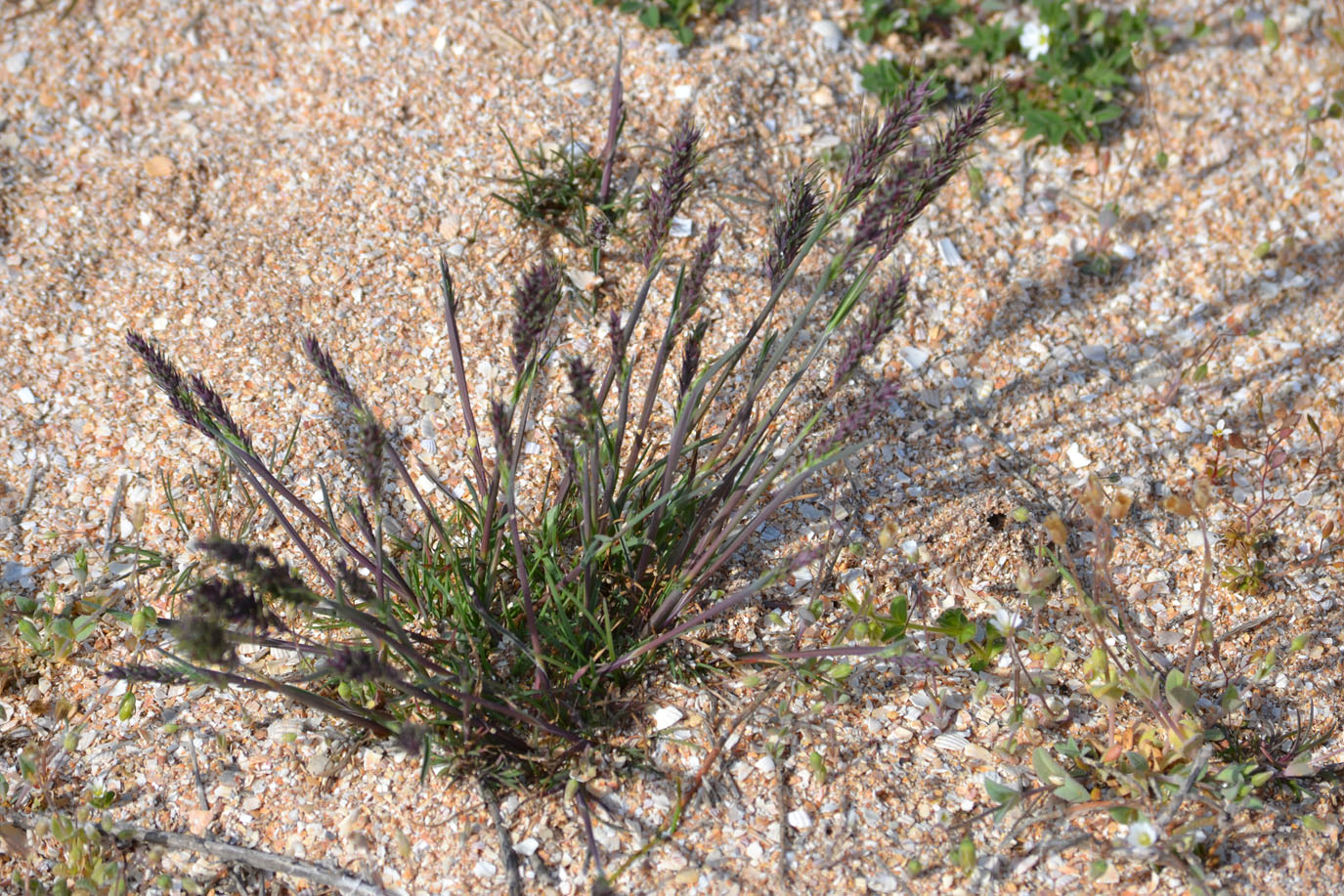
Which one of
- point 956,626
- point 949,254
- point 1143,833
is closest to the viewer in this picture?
point 1143,833

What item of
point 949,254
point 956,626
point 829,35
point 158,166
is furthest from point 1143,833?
point 158,166

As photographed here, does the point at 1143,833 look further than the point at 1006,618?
No

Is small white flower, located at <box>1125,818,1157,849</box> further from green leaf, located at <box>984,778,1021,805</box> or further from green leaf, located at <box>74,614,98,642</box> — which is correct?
green leaf, located at <box>74,614,98,642</box>

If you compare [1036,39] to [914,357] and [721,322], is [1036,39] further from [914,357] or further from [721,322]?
[721,322]

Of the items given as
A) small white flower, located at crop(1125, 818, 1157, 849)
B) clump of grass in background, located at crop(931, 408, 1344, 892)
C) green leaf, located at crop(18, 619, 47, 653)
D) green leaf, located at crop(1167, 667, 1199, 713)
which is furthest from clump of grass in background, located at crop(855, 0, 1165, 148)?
green leaf, located at crop(18, 619, 47, 653)

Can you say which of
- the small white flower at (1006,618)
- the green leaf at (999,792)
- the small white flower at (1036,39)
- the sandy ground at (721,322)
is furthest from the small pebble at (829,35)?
the green leaf at (999,792)

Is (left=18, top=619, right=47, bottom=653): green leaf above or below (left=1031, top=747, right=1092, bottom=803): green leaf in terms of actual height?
below

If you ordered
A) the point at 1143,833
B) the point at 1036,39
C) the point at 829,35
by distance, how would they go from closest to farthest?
the point at 1143,833, the point at 1036,39, the point at 829,35
